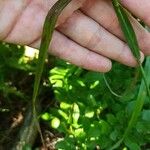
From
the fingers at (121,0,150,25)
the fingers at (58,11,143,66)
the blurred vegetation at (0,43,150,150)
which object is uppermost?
the fingers at (121,0,150,25)

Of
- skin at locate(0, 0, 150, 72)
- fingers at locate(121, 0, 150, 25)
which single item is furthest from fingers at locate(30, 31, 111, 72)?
fingers at locate(121, 0, 150, 25)

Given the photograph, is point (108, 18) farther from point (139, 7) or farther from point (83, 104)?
point (83, 104)

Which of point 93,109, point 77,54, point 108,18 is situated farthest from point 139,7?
point 93,109

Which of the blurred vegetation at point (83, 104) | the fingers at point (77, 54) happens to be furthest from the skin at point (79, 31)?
the blurred vegetation at point (83, 104)

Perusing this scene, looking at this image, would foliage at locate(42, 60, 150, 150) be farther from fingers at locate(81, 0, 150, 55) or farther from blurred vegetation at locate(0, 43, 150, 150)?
fingers at locate(81, 0, 150, 55)

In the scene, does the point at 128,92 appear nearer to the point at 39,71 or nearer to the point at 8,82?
the point at 39,71

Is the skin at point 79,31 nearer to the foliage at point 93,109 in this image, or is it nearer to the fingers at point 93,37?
the fingers at point 93,37

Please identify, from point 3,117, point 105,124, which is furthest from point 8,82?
point 105,124

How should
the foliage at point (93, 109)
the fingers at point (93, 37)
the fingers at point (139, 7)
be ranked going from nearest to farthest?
the fingers at point (139, 7) < the fingers at point (93, 37) < the foliage at point (93, 109)
